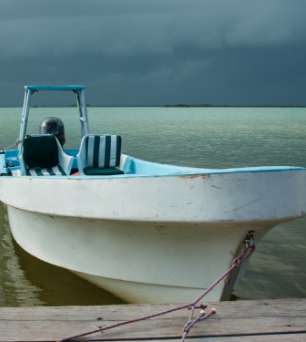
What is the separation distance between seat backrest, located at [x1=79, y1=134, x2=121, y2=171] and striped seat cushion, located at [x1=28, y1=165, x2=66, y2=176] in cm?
58

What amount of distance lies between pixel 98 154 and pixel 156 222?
320 cm

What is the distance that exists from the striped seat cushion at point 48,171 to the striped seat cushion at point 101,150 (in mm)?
581

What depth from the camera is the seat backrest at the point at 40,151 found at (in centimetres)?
759

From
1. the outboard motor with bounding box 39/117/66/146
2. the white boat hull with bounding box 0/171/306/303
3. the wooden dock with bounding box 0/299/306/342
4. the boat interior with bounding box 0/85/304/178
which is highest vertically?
the outboard motor with bounding box 39/117/66/146

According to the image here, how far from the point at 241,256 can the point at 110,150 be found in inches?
138

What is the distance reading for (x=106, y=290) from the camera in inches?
221

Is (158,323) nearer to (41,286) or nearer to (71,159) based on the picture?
(41,286)

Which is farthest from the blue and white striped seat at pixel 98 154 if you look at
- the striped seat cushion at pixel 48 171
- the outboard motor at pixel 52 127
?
the outboard motor at pixel 52 127

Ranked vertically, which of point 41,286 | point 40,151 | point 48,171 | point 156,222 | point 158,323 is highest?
point 40,151

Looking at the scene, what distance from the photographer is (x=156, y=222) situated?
4402mm

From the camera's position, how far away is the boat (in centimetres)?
418

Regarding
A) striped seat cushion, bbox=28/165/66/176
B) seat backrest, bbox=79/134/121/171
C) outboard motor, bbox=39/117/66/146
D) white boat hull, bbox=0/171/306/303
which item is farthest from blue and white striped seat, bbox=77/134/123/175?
white boat hull, bbox=0/171/306/303

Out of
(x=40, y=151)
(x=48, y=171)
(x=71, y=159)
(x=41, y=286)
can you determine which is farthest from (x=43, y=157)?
(x=41, y=286)

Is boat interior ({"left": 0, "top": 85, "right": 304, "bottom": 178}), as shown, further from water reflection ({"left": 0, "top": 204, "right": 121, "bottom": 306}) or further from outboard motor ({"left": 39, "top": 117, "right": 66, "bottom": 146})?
water reflection ({"left": 0, "top": 204, "right": 121, "bottom": 306})
